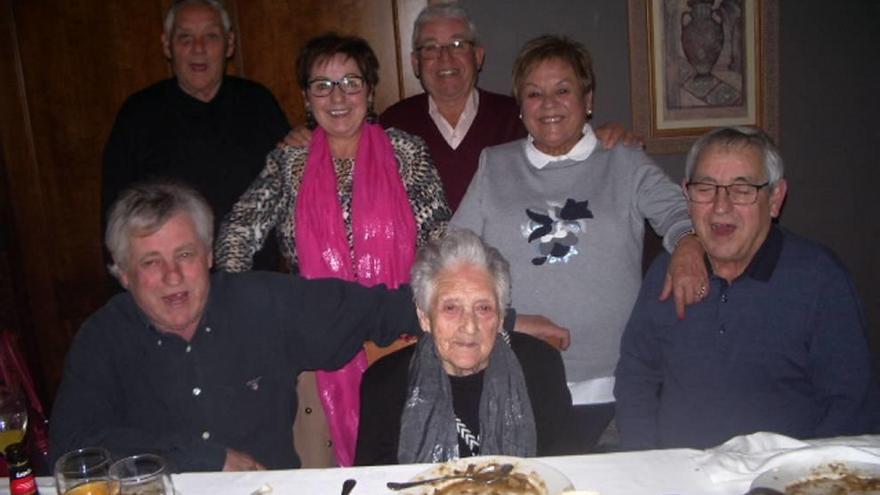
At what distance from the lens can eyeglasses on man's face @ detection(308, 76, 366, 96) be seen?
97.9 inches

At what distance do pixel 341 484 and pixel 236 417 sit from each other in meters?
0.59

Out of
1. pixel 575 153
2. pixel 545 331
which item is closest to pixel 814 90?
pixel 575 153

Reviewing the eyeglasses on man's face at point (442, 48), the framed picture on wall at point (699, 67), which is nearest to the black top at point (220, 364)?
the eyeglasses on man's face at point (442, 48)

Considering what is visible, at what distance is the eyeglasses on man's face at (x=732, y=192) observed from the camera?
1902 millimetres

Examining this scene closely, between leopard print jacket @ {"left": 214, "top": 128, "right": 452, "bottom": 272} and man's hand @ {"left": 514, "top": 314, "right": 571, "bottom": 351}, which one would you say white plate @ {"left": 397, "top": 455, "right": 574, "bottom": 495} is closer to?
man's hand @ {"left": 514, "top": 314, "right": 571, "bottom": 351}

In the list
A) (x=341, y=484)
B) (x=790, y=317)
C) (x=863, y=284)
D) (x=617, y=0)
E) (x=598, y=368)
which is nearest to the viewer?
(x=341, y=484)

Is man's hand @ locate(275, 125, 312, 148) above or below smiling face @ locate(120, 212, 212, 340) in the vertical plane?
above

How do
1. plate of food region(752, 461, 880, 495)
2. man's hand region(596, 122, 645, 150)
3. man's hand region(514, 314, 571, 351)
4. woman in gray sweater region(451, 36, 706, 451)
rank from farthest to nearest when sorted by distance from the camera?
man's hand region(596, 122, 645, 150)
woman in gray sweater region(451, 36, 706, 451)
man's hand region(514, 314, 571, 351)
plate of food region(752, 461, 880, 495)

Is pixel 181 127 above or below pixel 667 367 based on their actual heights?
above

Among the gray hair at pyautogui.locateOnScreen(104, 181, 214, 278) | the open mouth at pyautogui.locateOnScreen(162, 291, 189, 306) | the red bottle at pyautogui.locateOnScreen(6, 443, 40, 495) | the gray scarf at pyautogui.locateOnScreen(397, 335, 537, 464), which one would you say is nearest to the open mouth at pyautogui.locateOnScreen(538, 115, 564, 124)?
the gray scarf at pyautogui.locateOnScreen(397, 335, 537, 464)

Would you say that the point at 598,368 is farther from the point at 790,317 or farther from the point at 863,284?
the point at 863,284

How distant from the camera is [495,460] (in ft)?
5.03

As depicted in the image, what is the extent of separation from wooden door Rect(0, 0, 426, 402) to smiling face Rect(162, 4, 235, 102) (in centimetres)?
76

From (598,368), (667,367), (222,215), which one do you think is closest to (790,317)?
(667,367)
